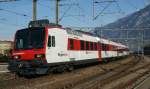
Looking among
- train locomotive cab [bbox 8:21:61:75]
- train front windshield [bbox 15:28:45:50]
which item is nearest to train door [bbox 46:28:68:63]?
train locomotive cab [bbox 8:21:61:75]

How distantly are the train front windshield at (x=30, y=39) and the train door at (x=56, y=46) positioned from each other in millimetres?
488

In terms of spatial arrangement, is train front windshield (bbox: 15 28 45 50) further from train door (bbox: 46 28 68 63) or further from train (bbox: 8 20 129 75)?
train door (bbox: 46 28 68 63)

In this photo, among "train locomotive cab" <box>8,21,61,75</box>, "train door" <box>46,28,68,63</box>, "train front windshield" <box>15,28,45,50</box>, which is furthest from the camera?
"train door" <box>46,28,68,63</box>

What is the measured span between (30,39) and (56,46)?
1.69 meters

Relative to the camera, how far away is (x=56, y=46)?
21.9m

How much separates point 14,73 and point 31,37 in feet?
10.2

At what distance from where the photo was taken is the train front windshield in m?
21.0

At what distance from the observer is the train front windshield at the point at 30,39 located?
21.0 meters

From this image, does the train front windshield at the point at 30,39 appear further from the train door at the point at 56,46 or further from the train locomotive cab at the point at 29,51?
the train door at the point at 56,46

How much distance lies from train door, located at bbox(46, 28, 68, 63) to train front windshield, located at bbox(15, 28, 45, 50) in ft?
1.60

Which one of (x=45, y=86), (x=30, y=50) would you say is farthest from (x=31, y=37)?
(x=45, y=86)

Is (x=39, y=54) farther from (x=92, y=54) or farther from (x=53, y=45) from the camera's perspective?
(x=92, y=54)

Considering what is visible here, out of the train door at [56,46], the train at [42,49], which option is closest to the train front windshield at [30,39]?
the train at [42,49]

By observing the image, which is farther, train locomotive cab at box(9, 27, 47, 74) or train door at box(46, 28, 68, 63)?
train door at box(46, 28, 68, 63)
